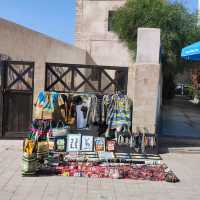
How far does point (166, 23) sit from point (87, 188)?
13.4m

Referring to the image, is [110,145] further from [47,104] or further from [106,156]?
[47,104]

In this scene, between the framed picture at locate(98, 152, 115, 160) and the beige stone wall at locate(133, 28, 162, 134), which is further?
the beige stone wall at locate(133, 28, 162, 134)

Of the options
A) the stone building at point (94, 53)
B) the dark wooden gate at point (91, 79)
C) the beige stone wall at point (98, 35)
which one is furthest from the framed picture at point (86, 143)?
the beige stone wall at point (98, 35)

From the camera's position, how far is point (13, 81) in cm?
1180

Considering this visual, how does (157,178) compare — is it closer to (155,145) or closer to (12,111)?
(155,145)

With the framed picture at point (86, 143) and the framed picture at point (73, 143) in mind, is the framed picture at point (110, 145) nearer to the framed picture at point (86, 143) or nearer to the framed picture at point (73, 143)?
the framed picture at point (86, 143)

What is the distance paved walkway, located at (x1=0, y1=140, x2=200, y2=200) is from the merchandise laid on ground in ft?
2.94

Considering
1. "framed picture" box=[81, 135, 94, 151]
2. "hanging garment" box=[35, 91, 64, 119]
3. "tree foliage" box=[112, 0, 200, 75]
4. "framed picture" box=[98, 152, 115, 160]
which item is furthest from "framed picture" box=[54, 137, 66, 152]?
"tree foliage" box=[112, 0, 200, 75]

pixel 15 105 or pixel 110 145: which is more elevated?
pixel 15 105

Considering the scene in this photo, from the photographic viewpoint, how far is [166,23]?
19.5m

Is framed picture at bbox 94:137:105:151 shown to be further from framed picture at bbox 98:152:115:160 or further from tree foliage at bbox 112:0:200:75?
tree foliage at bbox 112:0:200:75

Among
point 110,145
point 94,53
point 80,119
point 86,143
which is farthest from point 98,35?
point 86,143

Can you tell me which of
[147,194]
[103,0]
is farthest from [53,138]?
[103,0]

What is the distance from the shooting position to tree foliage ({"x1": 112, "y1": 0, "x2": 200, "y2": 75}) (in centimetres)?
1947
